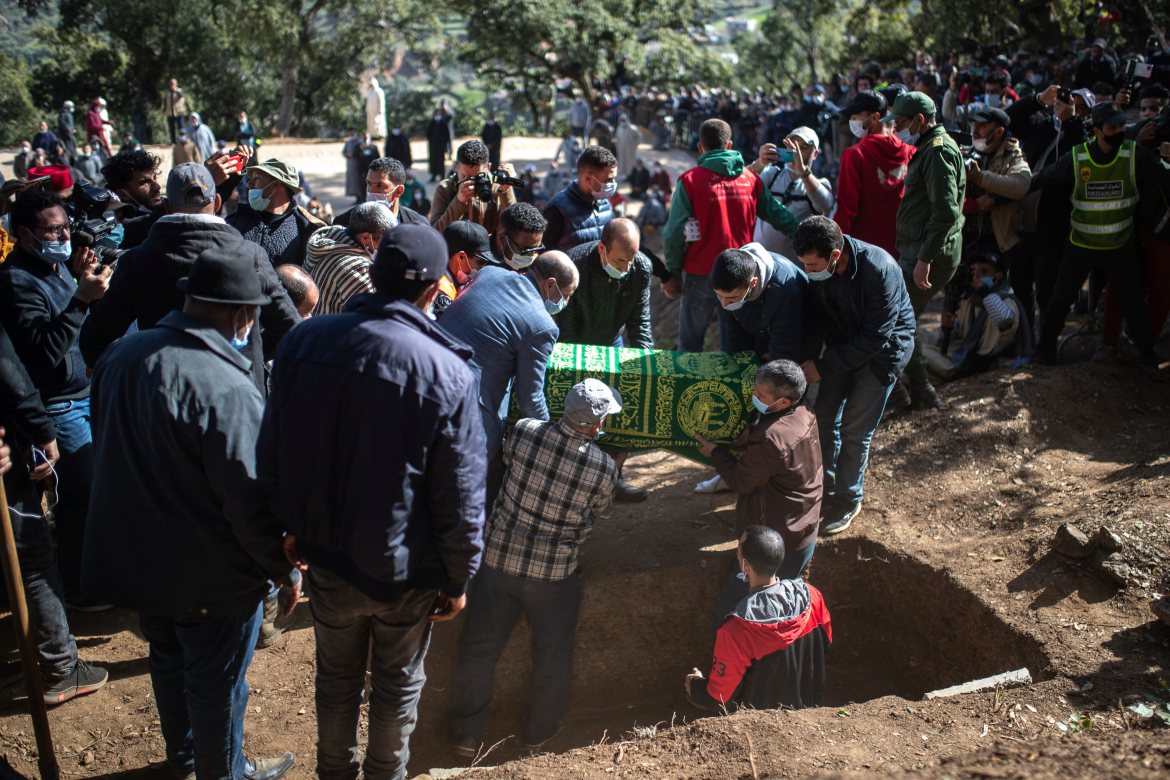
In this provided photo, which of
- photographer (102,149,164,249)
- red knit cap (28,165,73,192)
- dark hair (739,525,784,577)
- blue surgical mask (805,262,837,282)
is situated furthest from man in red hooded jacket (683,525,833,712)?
red knit cap (28,165,73,192)

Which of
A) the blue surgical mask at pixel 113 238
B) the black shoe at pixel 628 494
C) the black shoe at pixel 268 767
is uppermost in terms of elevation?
the blue surgical mask at pixel 113 238

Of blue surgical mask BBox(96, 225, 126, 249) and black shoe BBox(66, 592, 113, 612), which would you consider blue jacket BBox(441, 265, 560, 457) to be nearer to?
blue surgical mask BBox(96, 225, 126, 249)

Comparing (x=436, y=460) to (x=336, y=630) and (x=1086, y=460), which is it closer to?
(x=336, y=630)

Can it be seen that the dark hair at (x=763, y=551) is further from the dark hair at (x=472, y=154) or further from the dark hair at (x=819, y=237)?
the dark hair at (x=472, y=154)

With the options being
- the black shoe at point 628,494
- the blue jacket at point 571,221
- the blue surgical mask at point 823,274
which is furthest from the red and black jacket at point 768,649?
the blue jacket at point 571,221

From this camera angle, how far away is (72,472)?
14.5 ft

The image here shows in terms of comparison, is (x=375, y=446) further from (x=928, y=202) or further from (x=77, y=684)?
(x=928, y=202)

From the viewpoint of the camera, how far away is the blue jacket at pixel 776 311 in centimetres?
496

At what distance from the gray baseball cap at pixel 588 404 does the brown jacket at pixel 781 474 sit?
34.0 inches

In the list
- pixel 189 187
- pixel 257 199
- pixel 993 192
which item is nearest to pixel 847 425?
pixel 993 192

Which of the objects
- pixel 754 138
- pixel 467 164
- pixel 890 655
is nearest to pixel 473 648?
pixel 890 655

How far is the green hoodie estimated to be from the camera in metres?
6.09

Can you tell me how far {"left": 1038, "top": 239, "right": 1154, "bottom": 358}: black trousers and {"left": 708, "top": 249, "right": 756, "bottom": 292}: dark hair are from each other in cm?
294

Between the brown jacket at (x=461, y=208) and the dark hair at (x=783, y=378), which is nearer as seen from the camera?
the dark hair at (x=783, y=378)
